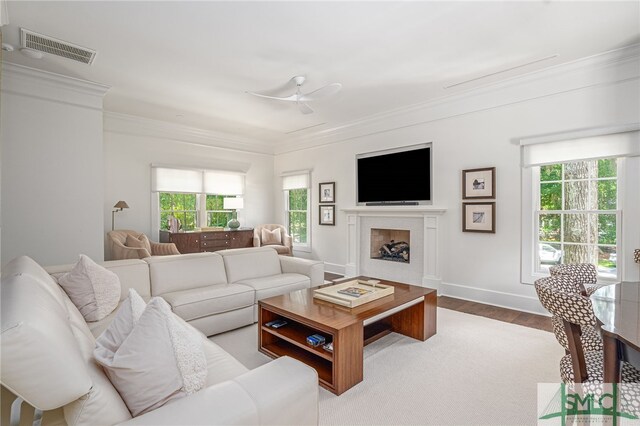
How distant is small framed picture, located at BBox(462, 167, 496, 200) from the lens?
4.07 metres

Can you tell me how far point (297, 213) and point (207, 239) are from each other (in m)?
2.03

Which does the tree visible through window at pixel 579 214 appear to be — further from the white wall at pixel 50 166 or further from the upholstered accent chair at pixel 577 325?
the white wall at pixel 50 166

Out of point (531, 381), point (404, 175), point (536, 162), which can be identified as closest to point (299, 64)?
point (404, 175)

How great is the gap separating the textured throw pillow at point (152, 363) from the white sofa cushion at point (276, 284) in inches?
83.5

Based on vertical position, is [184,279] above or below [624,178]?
below

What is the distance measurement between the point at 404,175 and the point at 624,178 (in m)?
2.55

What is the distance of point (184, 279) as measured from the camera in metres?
3.21

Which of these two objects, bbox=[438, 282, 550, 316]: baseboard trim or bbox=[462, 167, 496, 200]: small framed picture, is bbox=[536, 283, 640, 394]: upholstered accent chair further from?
bbox=[462, 167, 496, 200]: small framed picture

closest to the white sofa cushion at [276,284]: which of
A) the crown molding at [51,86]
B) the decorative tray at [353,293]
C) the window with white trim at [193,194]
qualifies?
the decorative tray at [353,293]

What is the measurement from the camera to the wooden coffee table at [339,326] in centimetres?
214

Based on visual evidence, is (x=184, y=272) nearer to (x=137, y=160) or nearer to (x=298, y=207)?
(x=137, y=160)

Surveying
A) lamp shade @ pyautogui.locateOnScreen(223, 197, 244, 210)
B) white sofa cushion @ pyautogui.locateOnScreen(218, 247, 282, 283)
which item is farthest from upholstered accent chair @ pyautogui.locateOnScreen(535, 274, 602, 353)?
lamp shade @ pyautogui.locateOnScreen(223, 197, 244, 210)

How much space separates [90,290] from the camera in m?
2.31

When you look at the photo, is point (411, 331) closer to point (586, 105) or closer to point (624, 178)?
point (624, 178)
